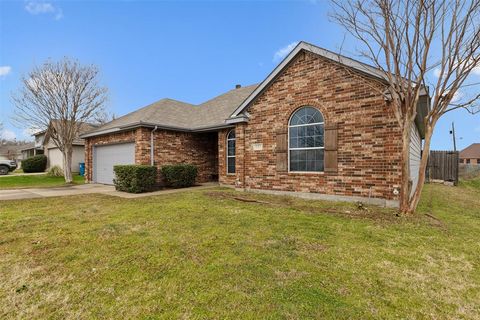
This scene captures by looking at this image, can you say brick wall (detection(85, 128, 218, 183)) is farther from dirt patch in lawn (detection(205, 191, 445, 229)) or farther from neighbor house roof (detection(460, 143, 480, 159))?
neighbor house roof (detection(460, 143, 480, 159))

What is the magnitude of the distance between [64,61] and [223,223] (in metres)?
15.5

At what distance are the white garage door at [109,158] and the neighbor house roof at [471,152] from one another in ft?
224

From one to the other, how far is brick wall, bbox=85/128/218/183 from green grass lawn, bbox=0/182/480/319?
5545mm

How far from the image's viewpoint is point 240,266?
3.27 meters

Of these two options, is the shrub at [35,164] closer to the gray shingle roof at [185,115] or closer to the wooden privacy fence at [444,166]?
the gray shingle roof at [185,115]

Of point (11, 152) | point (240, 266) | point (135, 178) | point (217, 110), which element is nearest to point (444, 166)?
point (217, 110)

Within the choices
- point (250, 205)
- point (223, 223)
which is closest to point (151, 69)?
point (250, 205)

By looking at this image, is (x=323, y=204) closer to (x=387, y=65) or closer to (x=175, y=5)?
(x=387, y=65)

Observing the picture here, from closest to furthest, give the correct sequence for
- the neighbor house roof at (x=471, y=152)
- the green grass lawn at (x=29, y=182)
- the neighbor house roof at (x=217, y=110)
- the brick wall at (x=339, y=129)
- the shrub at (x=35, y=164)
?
1. the brick wall at (x=339, y=129)
2. the neighbor house roof at (x=217, y=110)
3. the green grass lawn at (x=29, y=182)
4. the shrub at (x=35, y=164)
5. the neighbor house roof at (x=471, y=152)

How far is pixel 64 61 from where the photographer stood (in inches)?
562

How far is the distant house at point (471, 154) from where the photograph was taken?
50562 mm

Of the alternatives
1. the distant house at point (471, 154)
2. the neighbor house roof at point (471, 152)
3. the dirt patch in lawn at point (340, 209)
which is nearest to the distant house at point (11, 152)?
the dirt patch in lawn at point (340, 209)

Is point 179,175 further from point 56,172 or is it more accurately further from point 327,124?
point 56,172

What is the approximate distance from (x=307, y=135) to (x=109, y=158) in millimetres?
11230
